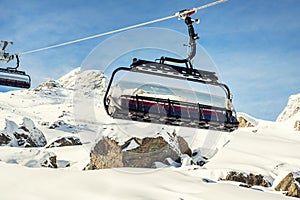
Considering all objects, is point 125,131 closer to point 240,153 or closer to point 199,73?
point 240,153

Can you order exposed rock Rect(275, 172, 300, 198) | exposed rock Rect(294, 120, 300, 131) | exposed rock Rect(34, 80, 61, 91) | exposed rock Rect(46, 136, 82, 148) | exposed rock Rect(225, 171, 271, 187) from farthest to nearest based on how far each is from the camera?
exposed rock Rect(34, 80, 61, 91) → exposed rock Rect(294, 120, 300, 131) → exposed rock Rect(46, 136, 82, 148) → exposed rock Rect(225, 171, 271, 187) → exposed rock Rect(275, 172, 300, 198)

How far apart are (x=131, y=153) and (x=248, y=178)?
6066mm

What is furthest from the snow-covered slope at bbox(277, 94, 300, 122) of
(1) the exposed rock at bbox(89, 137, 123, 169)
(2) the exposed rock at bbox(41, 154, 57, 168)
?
(2) the exposed rock at bbox(41, 154, 57, 168)

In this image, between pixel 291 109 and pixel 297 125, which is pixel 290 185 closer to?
pixel 297 125

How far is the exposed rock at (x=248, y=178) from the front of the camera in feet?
61.6

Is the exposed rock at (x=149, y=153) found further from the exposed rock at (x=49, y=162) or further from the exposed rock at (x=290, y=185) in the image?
the exposed rock at (x=290, y=185)

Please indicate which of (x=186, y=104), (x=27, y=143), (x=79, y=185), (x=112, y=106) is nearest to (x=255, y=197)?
(x=79, y=185)

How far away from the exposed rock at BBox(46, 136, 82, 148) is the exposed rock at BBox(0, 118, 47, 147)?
7.05ft

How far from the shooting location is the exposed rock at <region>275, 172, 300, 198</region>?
17.6m

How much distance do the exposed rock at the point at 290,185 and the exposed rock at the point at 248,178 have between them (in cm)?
114

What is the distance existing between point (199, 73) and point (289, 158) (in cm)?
1971

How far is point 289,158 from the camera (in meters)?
24.7

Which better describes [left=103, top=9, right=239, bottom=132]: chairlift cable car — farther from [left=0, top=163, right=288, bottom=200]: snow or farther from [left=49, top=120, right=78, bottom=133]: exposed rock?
[left=49, top=120, right=78, bottom=133]: exposed rock

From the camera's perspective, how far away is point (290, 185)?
1791 centimetres
